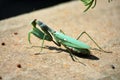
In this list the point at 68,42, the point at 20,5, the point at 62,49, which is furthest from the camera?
the point at 20,5

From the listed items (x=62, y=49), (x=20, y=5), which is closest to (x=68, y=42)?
(x=62, y=49)

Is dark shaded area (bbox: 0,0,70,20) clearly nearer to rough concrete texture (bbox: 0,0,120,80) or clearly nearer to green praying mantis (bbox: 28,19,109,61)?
rough concrete texture (bbox: 0,0,120,80)

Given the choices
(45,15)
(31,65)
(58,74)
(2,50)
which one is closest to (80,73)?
(58,74)

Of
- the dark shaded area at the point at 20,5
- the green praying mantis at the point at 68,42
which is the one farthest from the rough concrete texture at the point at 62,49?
the dark shaded area at the point at 20,5

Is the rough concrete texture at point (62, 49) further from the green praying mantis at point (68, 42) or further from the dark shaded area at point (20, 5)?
the dark shaded area at point (20, 5)

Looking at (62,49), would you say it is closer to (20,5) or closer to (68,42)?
(68,42)

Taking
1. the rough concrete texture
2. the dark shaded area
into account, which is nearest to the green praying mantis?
the rough concrete texture
